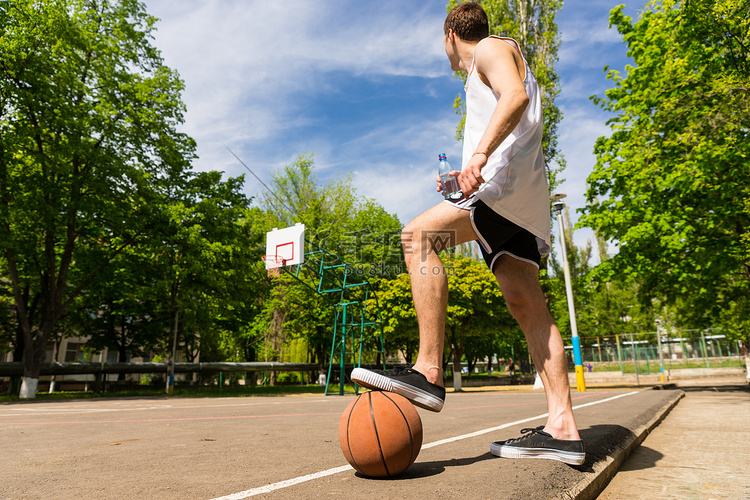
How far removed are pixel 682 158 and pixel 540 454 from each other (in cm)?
1226

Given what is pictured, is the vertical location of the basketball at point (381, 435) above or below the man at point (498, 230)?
below

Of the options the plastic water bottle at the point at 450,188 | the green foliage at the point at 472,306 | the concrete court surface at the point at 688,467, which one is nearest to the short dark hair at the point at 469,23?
the plastic water bottle at the point at 450,188

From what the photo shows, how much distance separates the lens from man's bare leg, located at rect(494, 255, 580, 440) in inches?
106

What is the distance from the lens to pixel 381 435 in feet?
7.52

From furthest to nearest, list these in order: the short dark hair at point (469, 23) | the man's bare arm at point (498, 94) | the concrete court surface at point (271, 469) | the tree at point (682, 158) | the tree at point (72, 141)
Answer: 1. the tree at point (72, 141)
2. the tree at point (682, 158)
3. the short dark hair at point (469, 23)
4. the man's bare arm at point (498, 94)
5. the concrete court surface at point (271, 469)

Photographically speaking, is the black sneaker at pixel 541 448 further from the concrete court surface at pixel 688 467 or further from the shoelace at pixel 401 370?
the shoelace at pixel 401 370

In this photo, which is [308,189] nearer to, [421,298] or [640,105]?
[640,105]

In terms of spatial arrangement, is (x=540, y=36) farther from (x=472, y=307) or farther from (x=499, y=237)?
(x=499, y=237)

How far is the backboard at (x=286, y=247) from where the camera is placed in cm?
1931

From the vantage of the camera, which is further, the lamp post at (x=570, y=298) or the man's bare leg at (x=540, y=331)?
the lamp post at (x=570, y=298)

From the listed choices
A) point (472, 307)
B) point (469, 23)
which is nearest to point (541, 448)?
point (469, 23)

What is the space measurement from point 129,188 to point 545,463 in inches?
781

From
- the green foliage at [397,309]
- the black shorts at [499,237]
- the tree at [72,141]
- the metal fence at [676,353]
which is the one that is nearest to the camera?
the black shorts at [499,237]

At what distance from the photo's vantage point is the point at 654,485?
272cm
